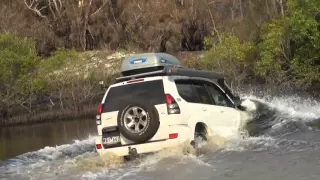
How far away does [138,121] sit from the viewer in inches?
367

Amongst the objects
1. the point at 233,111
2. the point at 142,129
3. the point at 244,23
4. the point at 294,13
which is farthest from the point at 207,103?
the point at 244,23

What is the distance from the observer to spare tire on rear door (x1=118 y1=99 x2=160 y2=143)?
916 cm

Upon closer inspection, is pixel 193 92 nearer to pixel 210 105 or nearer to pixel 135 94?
pixel 210 105

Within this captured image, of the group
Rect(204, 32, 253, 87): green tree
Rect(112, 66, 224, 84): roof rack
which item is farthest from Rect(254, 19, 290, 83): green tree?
Rect(112, 66, 224, 84): roof rack

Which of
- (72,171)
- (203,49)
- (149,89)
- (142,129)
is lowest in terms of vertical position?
(72,171)

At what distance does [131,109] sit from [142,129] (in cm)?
43

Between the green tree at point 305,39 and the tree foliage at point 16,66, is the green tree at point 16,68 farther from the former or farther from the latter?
the green tree at point 305,39

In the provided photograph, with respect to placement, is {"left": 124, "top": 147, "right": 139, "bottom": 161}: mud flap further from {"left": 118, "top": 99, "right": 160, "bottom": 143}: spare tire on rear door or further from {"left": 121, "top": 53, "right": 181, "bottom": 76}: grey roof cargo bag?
{"left": 121, "top": 53, "right": 181, "bottom": 76}: grey roof cargo bag

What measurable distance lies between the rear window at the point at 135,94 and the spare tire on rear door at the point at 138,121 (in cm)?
32

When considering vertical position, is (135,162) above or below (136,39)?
below

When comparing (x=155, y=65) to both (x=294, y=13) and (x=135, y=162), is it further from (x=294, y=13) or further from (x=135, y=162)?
(x=294, y=13)

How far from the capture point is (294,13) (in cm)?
3008

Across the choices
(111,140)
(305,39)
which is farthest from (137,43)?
(111,140)

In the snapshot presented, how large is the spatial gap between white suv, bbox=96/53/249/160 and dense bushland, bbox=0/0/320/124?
2085cm
